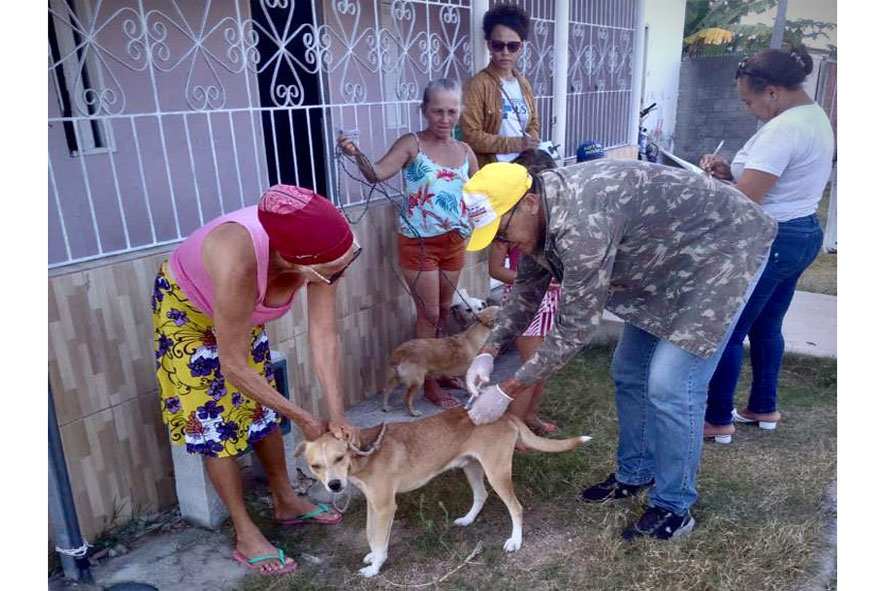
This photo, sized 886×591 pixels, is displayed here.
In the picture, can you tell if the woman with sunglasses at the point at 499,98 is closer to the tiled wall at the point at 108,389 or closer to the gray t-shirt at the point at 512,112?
the gray t-shirt at the point at 512,112

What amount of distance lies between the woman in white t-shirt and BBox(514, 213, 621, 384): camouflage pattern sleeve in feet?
4.67

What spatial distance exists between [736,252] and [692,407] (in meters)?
0.68

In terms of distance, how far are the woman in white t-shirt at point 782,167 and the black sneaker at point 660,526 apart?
106 centimetres

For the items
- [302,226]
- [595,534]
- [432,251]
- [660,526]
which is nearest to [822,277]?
[432,251]

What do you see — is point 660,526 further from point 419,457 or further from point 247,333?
point 247,333

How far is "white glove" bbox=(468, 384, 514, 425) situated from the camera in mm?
2662

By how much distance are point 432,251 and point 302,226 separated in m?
2.12

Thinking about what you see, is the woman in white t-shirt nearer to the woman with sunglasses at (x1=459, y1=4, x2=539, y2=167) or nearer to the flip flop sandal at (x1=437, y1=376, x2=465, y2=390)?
the woman with sunglasses at (x1=459, y1=4, x2=539, y2=167)

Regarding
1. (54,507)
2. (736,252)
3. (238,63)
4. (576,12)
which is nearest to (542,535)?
(736,252)

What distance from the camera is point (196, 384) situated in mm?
2559

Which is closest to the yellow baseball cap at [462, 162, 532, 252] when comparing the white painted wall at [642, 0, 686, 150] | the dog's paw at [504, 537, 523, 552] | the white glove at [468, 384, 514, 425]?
the white glove at [468, 384, 514, 425]

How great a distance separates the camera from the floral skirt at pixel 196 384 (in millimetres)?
2523

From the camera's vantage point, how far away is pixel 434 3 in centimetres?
446


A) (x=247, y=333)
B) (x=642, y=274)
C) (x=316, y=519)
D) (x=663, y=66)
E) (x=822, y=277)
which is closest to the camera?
(x=247, y=333)
